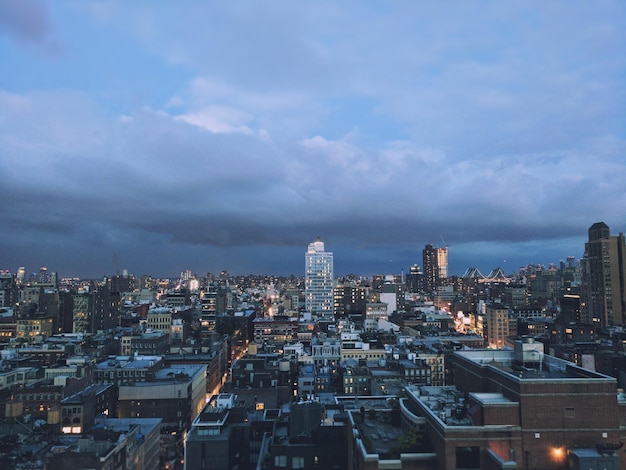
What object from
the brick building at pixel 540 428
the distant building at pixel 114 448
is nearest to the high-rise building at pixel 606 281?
the brick building at pixel 540 428

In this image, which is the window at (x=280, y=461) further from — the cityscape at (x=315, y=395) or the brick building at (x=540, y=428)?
the brick building at (x=540, y=428)

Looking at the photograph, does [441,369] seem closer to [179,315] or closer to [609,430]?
[609,430]

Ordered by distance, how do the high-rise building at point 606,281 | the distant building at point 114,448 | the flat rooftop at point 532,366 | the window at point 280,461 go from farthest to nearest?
the high-rise building at point 606,281 → the window at point 280,461 → the distant building at point 114,448 → the flat rooftop at point 532,366

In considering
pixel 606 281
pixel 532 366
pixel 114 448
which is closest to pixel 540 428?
pixel 532 366

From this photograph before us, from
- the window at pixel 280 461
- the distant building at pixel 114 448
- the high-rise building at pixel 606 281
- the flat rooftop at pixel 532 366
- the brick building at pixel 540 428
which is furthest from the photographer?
the high-rise building at pixel 606 281

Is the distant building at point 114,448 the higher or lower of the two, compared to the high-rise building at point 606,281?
lower

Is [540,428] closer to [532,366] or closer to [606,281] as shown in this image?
[532,366]
